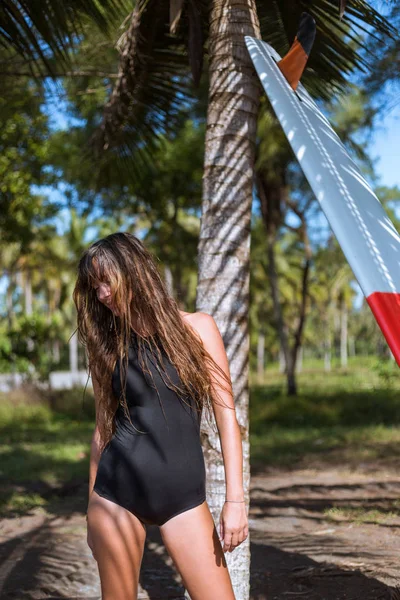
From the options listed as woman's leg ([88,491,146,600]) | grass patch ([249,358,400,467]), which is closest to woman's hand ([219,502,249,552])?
woman's leg ([88,491,146,600])

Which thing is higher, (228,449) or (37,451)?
(228,449)

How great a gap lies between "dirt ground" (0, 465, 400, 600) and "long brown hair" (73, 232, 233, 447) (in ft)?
6.47

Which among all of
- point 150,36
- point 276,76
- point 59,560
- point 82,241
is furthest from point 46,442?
point 82,241

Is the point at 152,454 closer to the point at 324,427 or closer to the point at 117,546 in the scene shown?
the point at 117,546

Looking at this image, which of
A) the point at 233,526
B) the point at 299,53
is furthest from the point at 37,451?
the point at 233,526

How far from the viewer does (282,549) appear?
→ 4801mm

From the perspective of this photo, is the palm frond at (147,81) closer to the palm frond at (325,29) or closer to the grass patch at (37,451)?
the palm frond at (325,29)

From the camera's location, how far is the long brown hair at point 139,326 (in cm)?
210

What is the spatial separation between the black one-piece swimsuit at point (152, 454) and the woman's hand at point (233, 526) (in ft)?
0.30

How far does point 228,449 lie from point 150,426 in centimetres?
26

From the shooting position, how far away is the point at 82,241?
31.9 metres

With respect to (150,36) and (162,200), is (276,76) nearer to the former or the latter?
(150,36)

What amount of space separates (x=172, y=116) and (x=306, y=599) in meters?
3.82

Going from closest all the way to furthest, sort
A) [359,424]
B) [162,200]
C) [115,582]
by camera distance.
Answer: [115,582], [359,424], [162,200]
